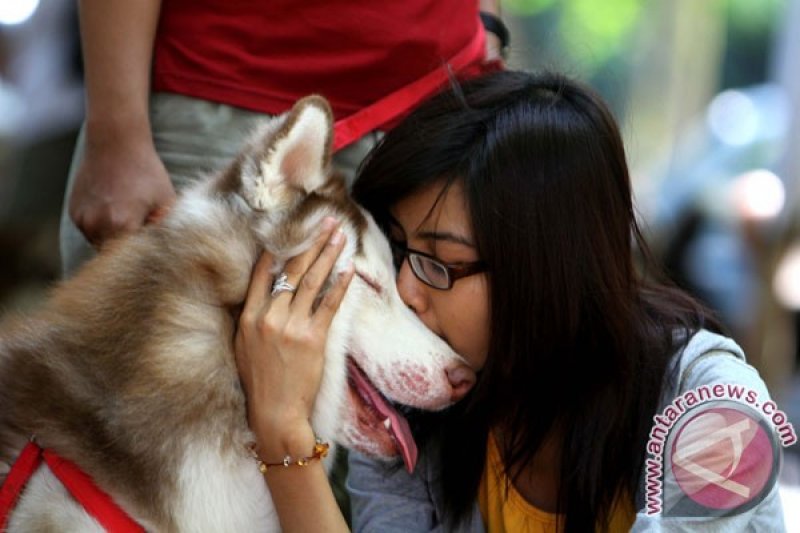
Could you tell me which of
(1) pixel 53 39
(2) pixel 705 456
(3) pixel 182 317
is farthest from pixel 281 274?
(1) pixel 53 39

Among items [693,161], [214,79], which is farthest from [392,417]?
[693,161]

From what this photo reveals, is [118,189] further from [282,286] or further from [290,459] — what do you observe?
[290,459]

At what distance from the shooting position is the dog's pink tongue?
209 centimetres

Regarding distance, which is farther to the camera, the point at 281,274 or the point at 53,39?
the point at 53,39

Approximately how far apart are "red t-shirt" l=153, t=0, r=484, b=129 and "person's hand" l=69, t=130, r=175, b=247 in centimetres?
23

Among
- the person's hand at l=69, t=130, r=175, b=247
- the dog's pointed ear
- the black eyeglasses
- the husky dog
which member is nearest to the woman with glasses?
the black eyeglasses

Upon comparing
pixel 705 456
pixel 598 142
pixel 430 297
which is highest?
pixel 598 142

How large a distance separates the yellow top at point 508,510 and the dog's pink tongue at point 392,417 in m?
0.25

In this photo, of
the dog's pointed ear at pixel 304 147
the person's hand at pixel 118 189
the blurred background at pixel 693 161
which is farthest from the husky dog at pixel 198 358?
the blurred background at pixel 693 161

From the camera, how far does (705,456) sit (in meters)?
1.95

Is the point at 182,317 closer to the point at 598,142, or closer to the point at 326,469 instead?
the point at 326,469

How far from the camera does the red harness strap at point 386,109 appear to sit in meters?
2.48

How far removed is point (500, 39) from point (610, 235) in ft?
3.54

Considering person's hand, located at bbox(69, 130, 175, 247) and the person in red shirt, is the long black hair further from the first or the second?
person's hand, located at bbox(69, 130, 175, 247)
